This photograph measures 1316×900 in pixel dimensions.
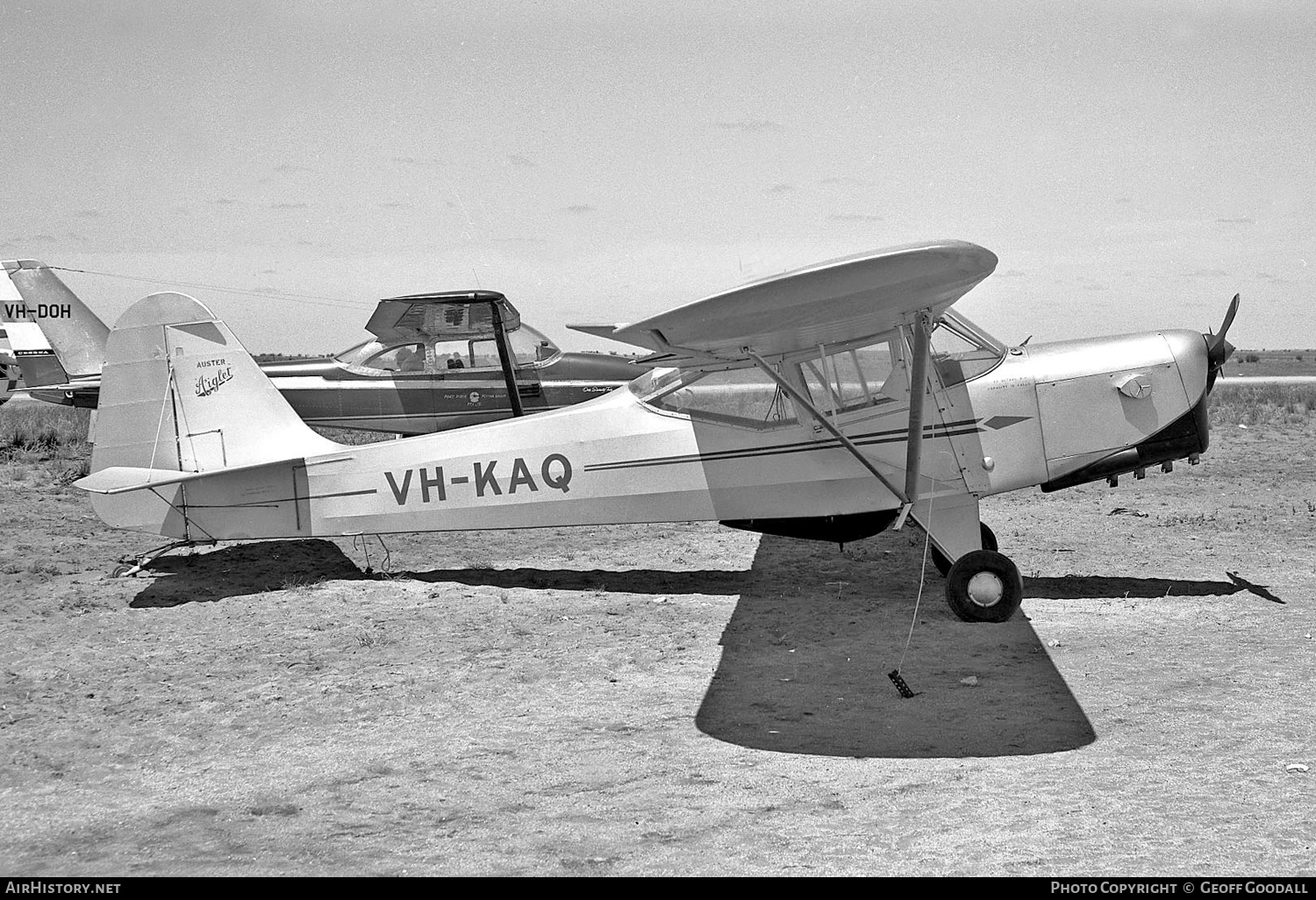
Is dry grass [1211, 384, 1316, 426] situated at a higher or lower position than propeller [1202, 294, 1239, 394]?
lower

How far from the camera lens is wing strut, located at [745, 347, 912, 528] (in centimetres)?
Answer: 726

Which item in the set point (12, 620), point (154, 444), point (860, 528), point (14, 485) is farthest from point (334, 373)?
point (860, 528)

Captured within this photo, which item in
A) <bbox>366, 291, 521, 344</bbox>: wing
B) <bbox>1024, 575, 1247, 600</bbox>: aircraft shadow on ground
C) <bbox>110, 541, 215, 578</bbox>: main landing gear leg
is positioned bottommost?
<bbox>1024, 575, 1247, 600</bbox>: aircraft shadow on ground

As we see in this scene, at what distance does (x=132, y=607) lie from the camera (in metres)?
8.09

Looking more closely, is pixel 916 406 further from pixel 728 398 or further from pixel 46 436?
pixel 46 436

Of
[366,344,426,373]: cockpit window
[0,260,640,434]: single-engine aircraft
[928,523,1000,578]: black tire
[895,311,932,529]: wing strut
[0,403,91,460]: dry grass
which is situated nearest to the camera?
[895,311,932,529]: wing strut

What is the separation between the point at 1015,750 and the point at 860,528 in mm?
3252

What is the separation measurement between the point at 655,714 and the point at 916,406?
2936 mm

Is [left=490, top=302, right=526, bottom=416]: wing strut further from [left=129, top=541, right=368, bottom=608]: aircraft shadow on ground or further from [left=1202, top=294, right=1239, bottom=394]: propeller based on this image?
[left=1202, top=294, right=1239, bottom=394]: propeller

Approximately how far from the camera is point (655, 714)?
5.64 meters

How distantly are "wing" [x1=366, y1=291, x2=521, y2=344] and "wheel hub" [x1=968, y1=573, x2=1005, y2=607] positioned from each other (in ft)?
23.5

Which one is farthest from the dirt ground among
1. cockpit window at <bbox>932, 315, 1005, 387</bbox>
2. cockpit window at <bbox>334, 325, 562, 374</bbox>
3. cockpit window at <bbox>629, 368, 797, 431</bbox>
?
cockpit window at <bbox>334, 325, 562, 374</bbox>

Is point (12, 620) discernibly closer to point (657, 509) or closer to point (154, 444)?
point (154, 444)

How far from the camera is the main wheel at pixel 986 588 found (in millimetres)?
7348
